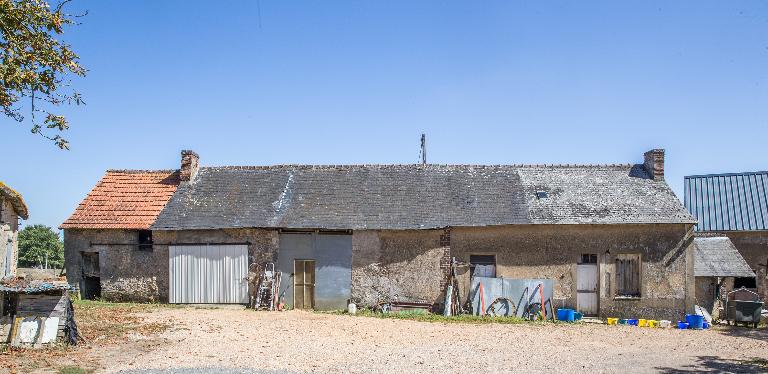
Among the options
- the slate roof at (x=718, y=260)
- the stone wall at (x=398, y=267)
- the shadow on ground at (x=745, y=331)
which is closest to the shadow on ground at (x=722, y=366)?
the shadow on ground at (x=745, y=331)

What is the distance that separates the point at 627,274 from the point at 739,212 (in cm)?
909

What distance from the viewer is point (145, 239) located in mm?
22031

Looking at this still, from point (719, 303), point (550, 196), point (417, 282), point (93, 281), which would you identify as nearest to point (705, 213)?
point (719, 303)

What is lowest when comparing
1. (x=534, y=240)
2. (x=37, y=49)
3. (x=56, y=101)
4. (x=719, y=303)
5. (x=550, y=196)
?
(x=719, y=303)

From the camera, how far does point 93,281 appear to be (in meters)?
22.6

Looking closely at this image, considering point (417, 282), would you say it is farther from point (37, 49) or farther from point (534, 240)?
point (37, 49)

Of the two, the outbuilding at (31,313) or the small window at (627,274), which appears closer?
the outbuilding at (31,313)

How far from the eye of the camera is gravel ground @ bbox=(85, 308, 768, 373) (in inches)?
464

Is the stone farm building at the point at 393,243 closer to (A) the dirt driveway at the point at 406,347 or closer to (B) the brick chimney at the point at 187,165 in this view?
(B) the brick chimney at the point at 187,165

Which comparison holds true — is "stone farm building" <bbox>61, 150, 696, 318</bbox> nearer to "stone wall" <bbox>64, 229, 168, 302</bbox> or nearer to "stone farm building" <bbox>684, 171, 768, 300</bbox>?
"stone wall" <bbox>64, 229, 168, 302</bbox>

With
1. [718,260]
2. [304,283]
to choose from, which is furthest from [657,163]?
[304,283]

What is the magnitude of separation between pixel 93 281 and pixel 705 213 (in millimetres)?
25620

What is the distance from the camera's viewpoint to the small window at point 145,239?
2188 cm

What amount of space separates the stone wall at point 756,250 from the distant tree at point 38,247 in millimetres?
47243
